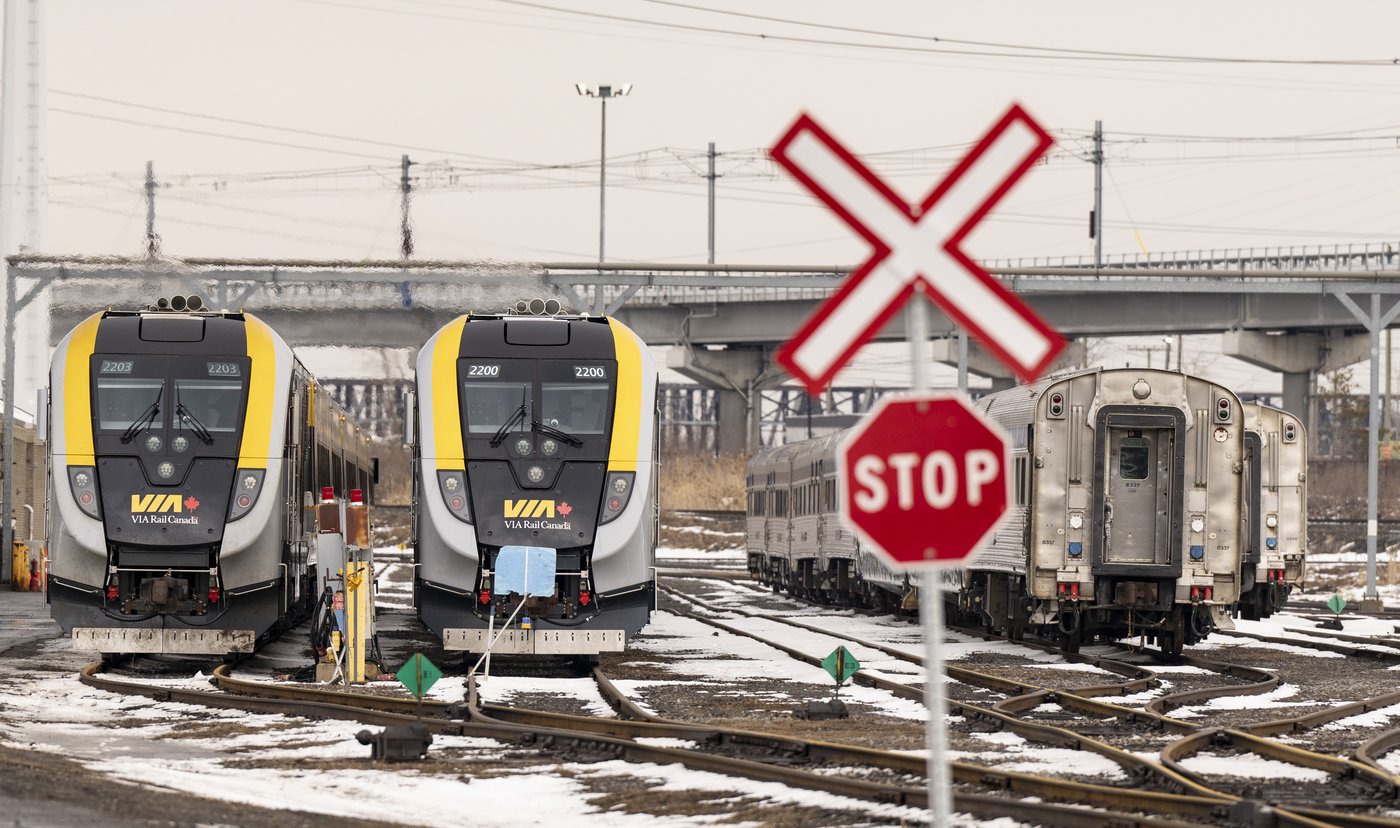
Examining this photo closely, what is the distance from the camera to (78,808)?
9.32m

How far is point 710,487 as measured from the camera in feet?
281

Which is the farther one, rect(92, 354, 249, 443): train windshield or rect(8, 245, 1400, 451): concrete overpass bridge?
rect(8, 245, 1400, 451): concrete overpass bridge

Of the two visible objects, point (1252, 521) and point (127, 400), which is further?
point (1252, 521)

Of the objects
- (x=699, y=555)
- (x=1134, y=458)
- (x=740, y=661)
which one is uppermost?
(x=1134, y=458)

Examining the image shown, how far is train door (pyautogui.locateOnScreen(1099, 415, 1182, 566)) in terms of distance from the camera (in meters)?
23.6

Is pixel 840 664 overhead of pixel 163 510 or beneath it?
beneath

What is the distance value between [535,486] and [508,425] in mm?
674

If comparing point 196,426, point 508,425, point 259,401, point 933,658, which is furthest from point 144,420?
point 933,658

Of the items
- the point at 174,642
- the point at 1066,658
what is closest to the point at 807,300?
the point at 1066,658

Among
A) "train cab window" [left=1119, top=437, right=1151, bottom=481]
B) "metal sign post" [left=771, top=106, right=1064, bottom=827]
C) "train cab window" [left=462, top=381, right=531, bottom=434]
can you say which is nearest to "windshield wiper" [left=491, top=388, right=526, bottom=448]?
"train cab window" [left=462, top=381, right=531, bottom=434]

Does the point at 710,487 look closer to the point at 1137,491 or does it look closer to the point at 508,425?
the point at 1137,491

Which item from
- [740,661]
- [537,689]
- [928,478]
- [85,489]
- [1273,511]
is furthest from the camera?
[1273,511]

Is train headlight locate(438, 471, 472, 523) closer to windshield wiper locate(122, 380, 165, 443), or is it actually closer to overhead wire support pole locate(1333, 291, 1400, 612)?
windshield wiper locate(122, 380, 165, 443)

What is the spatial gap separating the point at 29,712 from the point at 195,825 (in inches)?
283
